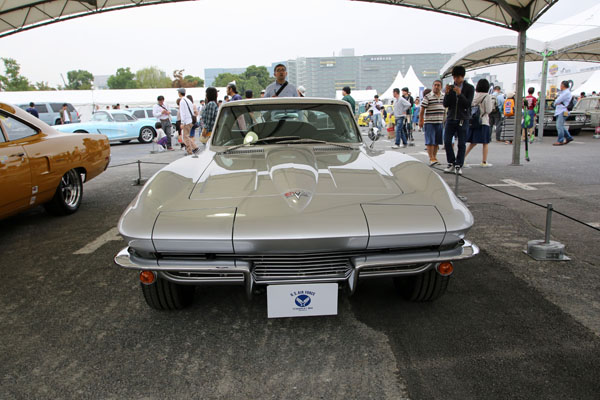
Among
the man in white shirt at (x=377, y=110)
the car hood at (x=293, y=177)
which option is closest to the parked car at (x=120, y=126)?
the man in white shirt at (x=377, y=110)

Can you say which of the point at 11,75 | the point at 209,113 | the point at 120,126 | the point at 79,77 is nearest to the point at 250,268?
the point at 209,113

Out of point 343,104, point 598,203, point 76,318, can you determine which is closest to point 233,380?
point 76,318

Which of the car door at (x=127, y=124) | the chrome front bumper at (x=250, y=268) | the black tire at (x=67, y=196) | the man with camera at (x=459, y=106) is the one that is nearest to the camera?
the chrome front bumper at (x=250, y=268)

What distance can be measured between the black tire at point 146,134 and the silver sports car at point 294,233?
55.0ft

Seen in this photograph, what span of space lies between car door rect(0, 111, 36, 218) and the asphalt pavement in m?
0.57

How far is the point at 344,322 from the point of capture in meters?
2.37

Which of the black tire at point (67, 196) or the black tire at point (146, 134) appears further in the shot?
the black tire at point (146, 134)

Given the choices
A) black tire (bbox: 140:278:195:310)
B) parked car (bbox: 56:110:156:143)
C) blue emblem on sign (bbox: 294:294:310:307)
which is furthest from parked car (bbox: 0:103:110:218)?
parked car (bbox: 56:110:156:143)

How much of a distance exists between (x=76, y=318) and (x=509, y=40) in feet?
60.1

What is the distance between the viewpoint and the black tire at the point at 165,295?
92.9 inches

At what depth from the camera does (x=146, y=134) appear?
1812cm

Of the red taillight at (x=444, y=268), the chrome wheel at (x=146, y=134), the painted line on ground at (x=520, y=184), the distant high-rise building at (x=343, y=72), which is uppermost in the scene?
the distant high-rise building at (x=343, y=72)

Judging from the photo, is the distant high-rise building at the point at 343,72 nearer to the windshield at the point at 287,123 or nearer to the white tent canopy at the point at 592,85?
the white tent canopy at the point at 592,85

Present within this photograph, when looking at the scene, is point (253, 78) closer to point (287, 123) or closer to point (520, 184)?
point (520, 184)
